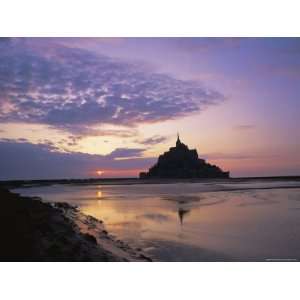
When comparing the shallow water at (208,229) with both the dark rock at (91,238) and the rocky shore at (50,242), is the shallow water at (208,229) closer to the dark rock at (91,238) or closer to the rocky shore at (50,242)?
the rocky shore at (50,242)

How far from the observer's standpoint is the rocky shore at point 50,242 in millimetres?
4301

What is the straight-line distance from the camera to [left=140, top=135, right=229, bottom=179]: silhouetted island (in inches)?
214

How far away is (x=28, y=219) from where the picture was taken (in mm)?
5082

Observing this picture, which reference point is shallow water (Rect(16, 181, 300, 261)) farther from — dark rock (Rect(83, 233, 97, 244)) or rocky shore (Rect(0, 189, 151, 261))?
dark rock (Rect(83, 233, 97, 244))

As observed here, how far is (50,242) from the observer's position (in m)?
4.52

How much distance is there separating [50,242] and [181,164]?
2.57 m

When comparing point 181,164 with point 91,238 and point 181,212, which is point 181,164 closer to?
point 181,212

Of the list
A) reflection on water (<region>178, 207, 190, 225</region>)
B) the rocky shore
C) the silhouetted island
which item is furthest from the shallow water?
the silhouetted island

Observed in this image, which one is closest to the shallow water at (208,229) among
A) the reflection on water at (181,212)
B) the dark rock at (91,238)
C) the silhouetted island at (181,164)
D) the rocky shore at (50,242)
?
the reflection on water at (181,212)

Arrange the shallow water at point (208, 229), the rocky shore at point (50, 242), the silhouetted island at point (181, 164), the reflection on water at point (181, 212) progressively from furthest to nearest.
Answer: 1. the reflection on water at point (181, 212)
2. the silhouetted island at point (181, 164)
3. the shallow water at point (208, 229)
4. the rocky shore at point (50, 242)

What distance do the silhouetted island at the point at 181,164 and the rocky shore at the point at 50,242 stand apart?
51.7 inches
